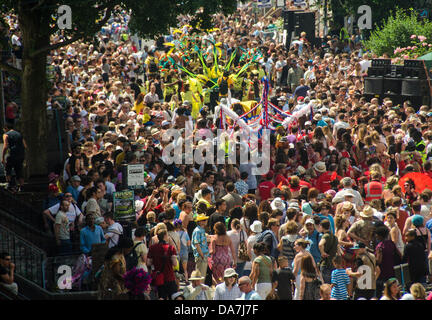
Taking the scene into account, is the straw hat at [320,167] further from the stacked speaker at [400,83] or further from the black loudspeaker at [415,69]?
the black loudspeaker at [415,69]

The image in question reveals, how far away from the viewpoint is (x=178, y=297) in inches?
405

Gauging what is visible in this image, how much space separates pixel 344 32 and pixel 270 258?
27.8 metres

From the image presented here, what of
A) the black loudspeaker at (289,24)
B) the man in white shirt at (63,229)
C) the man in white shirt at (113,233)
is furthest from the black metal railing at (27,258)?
the black loudspeaker at (289,24)

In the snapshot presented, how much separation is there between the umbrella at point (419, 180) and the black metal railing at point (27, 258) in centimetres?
615

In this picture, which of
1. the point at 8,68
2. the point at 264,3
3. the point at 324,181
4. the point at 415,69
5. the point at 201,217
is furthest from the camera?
the point at 264,3

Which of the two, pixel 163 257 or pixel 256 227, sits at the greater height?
pixel 256 227

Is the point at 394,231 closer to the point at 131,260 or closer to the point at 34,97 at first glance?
the point at 131,260

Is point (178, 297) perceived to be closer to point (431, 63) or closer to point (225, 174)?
point (225, 174)

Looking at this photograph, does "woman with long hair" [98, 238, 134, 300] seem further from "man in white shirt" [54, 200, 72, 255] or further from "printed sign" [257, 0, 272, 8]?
"printed sign" [257, 0, 272, 8]

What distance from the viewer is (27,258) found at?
12.8 metres

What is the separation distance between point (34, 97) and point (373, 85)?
41.1 feet

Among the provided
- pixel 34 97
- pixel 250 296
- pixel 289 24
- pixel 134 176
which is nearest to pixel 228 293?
pixel 250 296

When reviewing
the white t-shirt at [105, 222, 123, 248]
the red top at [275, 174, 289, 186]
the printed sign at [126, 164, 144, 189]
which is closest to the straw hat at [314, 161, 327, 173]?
the red top at [275, 174, 289, 186]
